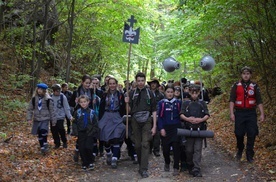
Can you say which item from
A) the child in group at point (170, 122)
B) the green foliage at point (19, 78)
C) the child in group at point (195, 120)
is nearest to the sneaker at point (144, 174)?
the child in group at point (170, 122)

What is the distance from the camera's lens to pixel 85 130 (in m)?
7.80

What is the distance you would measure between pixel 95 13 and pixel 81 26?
59.3 inches

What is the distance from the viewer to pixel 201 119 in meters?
6.91

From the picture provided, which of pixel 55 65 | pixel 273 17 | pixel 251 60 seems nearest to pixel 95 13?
pixel 55 65

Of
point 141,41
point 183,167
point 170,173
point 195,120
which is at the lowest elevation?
point 170,173

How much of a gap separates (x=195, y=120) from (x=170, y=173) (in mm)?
1392

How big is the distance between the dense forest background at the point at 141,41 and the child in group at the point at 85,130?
160 centimetres

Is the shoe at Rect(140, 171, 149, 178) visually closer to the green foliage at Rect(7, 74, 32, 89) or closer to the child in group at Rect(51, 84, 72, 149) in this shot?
the child in group at Rect(51, 84, 72, 149)

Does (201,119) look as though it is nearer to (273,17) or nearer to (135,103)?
(135,103)

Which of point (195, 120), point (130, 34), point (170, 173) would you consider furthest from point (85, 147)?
point (130, 34)

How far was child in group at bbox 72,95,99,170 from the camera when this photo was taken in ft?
25.5

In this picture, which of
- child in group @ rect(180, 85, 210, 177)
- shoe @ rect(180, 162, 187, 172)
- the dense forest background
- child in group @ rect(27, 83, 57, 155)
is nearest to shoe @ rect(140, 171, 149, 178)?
shoe @ rect(180, 162, 187, 172)

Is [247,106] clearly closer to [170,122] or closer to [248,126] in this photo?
[248,126]

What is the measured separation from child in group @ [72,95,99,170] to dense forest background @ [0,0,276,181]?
5.25 feet
